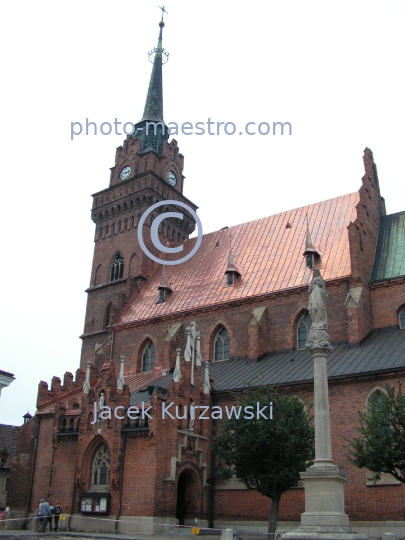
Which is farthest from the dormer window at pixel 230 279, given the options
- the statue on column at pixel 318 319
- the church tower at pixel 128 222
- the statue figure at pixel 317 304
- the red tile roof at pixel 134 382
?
the statue figure at pixel 317 304

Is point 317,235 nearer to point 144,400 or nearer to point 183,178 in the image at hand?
point 144,400

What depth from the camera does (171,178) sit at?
43.8 metres

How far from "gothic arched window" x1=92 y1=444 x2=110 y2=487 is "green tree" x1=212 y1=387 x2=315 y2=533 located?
5.92 meters

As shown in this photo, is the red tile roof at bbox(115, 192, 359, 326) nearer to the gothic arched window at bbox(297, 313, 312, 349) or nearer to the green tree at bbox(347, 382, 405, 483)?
the gothic arched window at bbox(297, 313, 312, 349)

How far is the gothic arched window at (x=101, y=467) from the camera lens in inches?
998

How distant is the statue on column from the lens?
52.4 ft

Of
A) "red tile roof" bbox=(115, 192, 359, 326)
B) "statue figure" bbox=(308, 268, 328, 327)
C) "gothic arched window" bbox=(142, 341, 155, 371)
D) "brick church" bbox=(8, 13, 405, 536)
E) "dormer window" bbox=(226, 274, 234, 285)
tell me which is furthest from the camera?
"gothic arched window" bbox=(142, 341, 155, 371)

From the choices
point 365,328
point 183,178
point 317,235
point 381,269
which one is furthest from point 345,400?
point 183,178

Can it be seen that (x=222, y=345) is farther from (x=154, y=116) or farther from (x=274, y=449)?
(x=154, y=116)

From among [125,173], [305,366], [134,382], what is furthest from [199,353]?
[125,173]

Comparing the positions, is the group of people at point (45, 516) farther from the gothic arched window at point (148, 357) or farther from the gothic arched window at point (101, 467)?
the gothic arched window at point (148, 357)

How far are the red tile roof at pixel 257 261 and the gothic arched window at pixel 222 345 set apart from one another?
5.59ft

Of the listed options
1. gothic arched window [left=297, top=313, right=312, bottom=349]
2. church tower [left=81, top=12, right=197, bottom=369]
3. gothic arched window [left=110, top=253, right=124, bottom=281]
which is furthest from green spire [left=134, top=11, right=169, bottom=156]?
gothic arched window [left=297, top=313, right=312, bottom=349]

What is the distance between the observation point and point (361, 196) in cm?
3152
